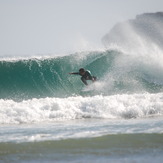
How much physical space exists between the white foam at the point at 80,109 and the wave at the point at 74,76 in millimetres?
3141

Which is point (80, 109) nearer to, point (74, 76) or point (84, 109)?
point (84, 109)

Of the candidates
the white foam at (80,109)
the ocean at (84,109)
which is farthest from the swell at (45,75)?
the white foam at (80,109)

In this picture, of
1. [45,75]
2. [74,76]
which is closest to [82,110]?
[74,76]

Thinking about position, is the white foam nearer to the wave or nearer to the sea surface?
the sea surface

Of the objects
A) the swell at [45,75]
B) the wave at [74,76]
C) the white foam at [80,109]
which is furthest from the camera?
the swell at [45,75]

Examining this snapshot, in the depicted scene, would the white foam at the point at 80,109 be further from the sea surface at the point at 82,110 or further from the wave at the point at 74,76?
the wave at the point at 74,76

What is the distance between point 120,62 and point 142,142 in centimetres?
1408

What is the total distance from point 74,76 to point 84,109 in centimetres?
663

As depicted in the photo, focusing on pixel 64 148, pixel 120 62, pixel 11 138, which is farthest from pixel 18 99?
pixel 64 148

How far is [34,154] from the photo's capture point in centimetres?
758

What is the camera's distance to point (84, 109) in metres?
14.4

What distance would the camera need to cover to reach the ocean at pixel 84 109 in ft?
25.0

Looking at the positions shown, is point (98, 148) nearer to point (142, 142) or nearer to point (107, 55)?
point (142, 142)

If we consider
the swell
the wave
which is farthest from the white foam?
the swell
